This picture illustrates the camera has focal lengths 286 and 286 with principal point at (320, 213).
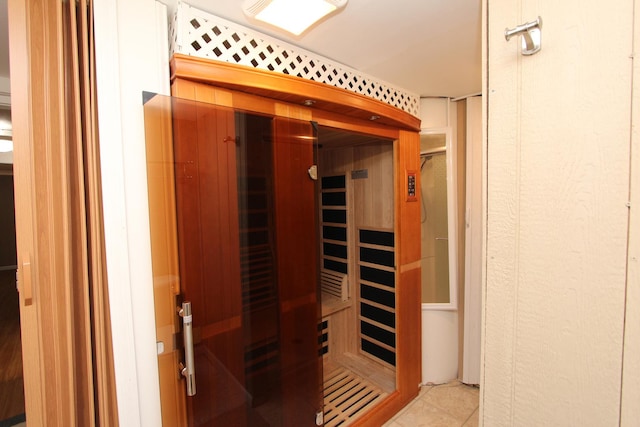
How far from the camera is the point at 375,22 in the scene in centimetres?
130

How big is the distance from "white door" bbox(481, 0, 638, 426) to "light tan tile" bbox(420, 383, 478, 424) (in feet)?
5.29

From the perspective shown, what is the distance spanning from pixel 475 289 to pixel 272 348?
1759 mm

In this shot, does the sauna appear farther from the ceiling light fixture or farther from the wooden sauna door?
the ceiling light fixture

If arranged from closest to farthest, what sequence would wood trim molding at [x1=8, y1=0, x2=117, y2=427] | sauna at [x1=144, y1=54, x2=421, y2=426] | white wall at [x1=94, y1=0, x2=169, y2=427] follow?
wood trim molding at [x1=8, y1=0, x2=117, y2=427], white wall at [x1=94, y1=0, x2=169, y2=427], sauna at [x1=144, y1=54, x2=421, y2=426]

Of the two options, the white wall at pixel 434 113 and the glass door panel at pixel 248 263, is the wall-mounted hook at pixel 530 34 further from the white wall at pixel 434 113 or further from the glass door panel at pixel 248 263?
the white wall at pixel 434 113

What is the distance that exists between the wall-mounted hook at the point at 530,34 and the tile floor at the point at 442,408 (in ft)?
7.69

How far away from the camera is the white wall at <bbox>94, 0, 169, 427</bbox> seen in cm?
103

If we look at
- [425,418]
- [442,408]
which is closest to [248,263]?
[425,418]

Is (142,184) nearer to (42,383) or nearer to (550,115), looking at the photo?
(42,383)

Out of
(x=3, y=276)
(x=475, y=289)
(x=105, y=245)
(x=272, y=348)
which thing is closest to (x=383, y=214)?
(x=475, y=289)

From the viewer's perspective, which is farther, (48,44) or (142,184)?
(142,184)

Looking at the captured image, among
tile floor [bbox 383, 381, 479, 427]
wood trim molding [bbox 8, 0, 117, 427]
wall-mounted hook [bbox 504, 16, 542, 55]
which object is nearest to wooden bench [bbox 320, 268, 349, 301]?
tile floor [bbox 383, 381, 479, 427]

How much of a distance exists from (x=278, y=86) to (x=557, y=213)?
1.16 metres

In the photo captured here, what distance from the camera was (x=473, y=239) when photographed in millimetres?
2318
